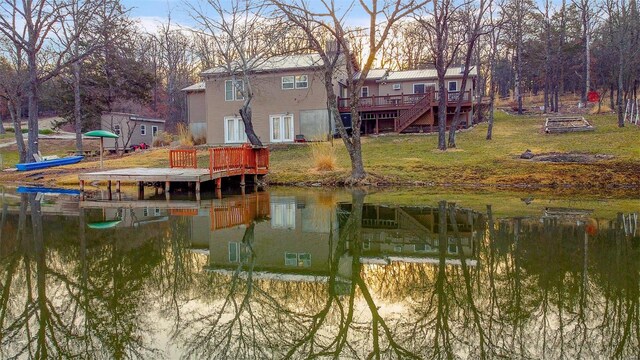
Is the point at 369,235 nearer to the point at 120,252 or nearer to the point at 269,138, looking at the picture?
the point at 120,252

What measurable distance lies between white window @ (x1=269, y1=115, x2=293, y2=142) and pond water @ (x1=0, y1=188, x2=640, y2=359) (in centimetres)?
2410

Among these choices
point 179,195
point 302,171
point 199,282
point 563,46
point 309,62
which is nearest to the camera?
point 199,282

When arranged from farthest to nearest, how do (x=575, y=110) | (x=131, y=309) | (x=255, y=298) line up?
(x=575, y=110) < (x=255, y=298) < (x=131, y=309)

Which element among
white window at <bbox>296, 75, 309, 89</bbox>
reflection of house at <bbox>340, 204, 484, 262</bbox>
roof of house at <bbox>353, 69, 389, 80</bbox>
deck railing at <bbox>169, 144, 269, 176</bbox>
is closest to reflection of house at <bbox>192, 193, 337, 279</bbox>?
reflection of house at <bbox>340, 204, 484, 262</bbox>

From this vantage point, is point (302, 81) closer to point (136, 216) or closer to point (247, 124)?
point (247, 124)

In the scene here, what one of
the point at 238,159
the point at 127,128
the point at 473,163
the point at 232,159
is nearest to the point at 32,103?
the point at 127,128

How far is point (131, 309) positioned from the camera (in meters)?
7.28

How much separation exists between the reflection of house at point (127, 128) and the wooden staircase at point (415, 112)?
67.6 ft

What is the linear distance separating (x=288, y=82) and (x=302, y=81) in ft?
3.30

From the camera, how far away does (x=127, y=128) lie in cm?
4578

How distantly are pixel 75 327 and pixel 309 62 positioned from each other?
1303 inches

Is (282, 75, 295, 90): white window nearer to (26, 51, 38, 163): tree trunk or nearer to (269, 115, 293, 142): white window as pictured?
(269, 115, 293, 142): white window

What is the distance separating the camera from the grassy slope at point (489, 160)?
22.8 metres

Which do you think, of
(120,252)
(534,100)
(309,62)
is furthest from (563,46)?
(120,252)
